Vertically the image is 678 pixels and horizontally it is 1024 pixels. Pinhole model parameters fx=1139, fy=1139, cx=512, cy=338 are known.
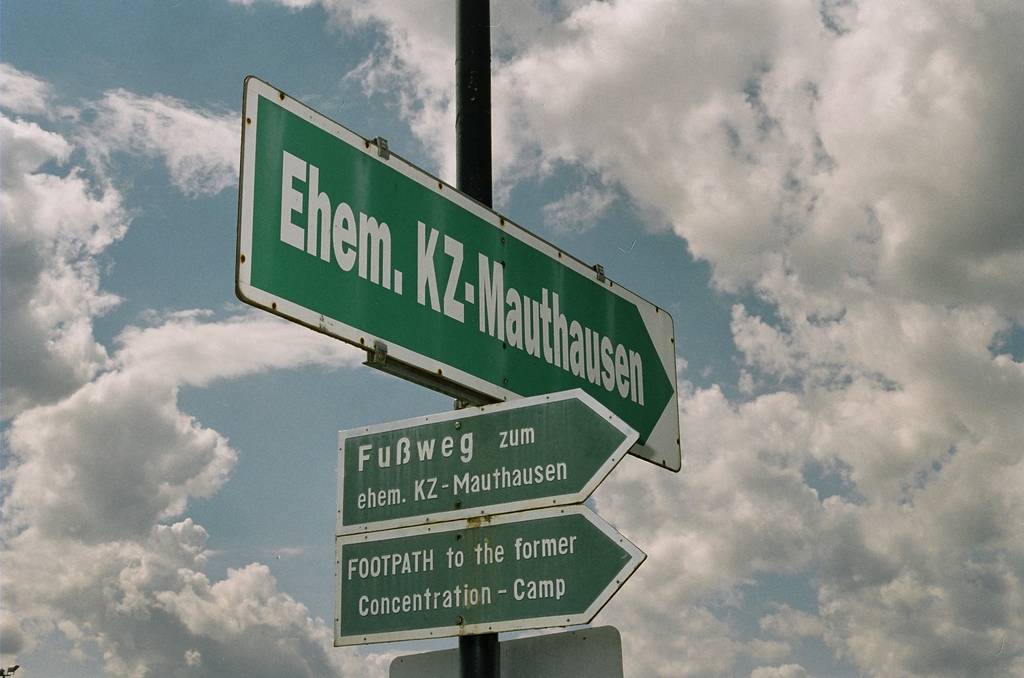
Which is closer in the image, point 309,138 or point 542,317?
point 309,138

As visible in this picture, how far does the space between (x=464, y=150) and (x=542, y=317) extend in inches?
33.1

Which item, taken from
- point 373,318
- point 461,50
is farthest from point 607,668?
point 461,50

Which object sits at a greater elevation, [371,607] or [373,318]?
[373,318]

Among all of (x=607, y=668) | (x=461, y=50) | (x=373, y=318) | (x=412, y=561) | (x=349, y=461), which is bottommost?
(x=607, y=668)

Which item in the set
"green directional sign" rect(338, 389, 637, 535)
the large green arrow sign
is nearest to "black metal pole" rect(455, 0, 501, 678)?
the large green arrow sign

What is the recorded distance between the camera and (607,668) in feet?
14.0

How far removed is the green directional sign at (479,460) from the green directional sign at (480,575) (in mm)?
71

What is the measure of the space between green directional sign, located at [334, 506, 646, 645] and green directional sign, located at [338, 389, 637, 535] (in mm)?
71

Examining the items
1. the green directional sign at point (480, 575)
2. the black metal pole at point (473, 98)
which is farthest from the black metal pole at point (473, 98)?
the green directional sign at point (480, 575)

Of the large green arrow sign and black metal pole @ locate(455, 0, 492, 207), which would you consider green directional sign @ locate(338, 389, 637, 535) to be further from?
black metal pole @ locate(455, 0, 492, 207)

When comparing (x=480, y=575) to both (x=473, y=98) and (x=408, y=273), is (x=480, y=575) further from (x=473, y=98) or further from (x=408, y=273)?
(x=473, y=98)

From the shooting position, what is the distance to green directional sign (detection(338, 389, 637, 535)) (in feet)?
14.1

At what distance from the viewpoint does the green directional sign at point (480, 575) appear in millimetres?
4102

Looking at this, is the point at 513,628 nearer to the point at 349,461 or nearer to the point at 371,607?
the point at 371,607
